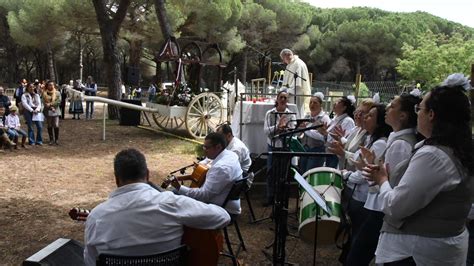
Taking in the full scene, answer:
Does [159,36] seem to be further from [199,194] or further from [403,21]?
[403,21]

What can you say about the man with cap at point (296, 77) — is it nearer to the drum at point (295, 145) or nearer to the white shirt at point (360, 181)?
the drum at point (295, 145)

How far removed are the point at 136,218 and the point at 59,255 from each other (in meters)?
1.35

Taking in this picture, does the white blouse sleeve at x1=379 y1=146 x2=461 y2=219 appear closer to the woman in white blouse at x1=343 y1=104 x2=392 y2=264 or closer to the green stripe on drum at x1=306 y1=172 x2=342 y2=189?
the woman in white blouse at x1=343 y1=104 x2=392 y2=264

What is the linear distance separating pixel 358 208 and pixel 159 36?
21.5m

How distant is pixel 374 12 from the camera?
46.4 meters

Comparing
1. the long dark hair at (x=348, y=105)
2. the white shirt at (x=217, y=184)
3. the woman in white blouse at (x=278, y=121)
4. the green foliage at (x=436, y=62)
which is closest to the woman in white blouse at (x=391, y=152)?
the white shirt at (x=217, y=184)

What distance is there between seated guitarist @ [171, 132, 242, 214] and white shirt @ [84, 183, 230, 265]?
1.40 meters

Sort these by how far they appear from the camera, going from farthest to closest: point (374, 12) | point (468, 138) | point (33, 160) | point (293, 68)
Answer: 1. point (374, 12)
2. point (33, 160)
3. point (293, 68)
4. point (468, 138)

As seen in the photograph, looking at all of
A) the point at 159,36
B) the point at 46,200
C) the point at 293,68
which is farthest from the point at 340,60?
the point at 46,200

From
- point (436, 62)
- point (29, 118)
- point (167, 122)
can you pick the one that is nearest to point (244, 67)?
point (436, 62)

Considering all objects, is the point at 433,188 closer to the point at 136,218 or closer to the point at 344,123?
the point at 136,218

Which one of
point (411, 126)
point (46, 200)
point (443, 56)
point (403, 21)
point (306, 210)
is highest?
point (403, 21)

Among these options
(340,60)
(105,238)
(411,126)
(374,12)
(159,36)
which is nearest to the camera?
(105,238)

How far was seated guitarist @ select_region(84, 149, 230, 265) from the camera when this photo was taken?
86.0 inches
